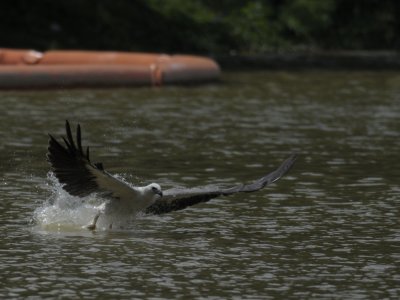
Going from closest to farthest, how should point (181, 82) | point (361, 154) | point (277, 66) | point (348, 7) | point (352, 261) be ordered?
point (352, 261) < point (361, 154) < point (181, 82) < point (277, 66) < point (348, 7)

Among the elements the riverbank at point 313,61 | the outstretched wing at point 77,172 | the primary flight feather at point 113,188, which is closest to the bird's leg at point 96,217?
the primary flight feather at point 113,188

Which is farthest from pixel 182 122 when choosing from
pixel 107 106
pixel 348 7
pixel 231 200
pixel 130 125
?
pixel 348 7

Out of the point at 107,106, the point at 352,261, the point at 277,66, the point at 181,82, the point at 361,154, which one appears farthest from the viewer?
the point at 277,66

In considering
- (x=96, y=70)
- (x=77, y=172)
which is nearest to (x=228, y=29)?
(x=96, y=70)

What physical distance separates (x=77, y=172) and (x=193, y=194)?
4.20 feet

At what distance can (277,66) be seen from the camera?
37344 millimetres

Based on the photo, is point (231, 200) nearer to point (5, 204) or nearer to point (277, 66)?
point (5, 204)

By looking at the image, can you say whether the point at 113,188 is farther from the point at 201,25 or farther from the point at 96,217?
the point at 201,25

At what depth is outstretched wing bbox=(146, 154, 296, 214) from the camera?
41.6ft

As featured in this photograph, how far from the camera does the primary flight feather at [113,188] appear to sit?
11922mm

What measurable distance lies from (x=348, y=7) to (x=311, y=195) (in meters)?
31.3

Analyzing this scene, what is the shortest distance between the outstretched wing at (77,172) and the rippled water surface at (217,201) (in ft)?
1.64

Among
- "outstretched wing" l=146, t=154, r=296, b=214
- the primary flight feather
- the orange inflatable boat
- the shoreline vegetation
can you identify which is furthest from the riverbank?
the primary flight feather

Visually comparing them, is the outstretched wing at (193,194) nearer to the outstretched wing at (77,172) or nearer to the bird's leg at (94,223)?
the bird's leg at (94,223)
